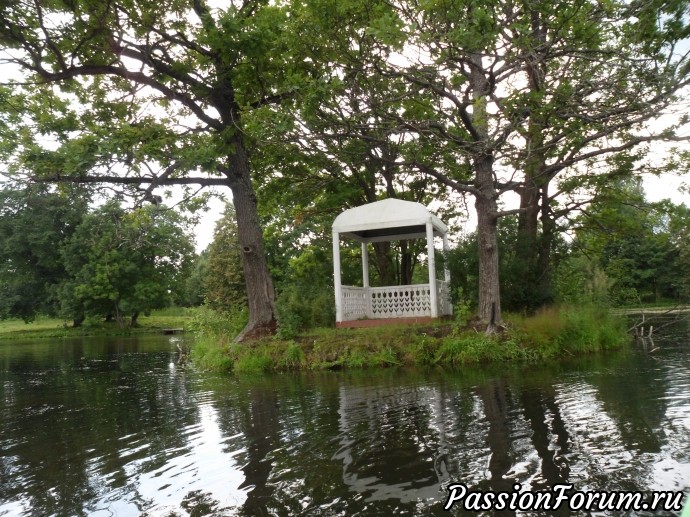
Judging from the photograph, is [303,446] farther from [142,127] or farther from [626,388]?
[142,127]

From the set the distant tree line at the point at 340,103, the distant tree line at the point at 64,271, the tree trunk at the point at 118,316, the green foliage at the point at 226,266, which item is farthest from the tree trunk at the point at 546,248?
the tree trunk at the point at 118,316

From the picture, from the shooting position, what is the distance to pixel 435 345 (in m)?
14.4

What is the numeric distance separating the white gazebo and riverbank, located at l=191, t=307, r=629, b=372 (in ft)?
6.56

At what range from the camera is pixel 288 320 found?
16.7 m

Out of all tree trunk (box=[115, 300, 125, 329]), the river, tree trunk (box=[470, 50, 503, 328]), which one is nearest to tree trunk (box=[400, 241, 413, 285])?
tree trunk (box=[470, 50, 503, 328])

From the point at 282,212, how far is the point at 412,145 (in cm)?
1080

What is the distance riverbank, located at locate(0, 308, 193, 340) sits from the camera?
47.2m

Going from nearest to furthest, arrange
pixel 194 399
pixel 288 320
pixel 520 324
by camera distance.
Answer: pixel 194 399 < pixel 520 324 < pixel 288 320

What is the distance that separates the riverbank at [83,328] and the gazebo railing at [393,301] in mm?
24178

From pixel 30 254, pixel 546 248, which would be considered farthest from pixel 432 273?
pixel 30 254

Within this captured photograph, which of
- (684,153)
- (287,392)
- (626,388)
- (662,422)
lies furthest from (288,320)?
(684,153)

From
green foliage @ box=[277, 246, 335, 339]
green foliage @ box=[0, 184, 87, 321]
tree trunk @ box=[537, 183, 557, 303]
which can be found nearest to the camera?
green foliage @ box=[277, 246, 335, 339]

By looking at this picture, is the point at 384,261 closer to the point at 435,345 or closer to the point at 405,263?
the point at 405,263

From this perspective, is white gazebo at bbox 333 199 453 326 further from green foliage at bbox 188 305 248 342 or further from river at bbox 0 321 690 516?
river at bbox 0 321 690 516
